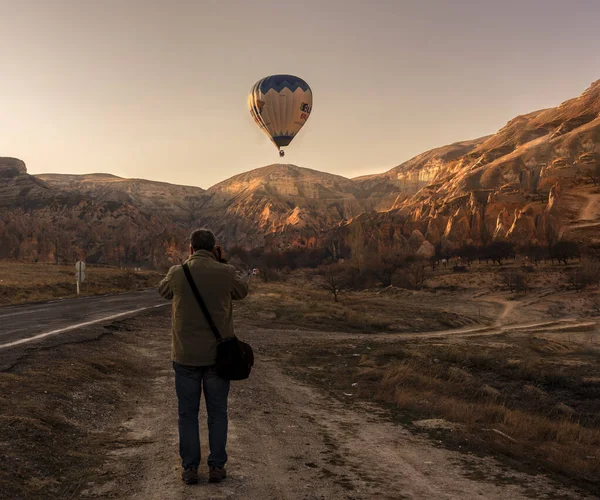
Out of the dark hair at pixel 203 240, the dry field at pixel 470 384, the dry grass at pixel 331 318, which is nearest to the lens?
the dark hair at pixel 203 240

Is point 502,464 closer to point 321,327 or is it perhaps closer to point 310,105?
point 321,327

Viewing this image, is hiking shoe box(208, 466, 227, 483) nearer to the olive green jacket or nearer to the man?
the man

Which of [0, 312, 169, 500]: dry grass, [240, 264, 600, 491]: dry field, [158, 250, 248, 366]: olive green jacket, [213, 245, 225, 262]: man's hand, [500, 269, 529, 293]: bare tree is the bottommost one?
[500, 269, 529, 293]: bare tree

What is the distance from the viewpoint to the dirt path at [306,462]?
496 cm

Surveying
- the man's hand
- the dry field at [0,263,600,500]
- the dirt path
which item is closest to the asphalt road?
the dry field at [0,263,600,500]

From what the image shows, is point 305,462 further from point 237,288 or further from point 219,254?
point 219,254

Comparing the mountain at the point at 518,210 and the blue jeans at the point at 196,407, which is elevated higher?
the mountain at the point at 518,210

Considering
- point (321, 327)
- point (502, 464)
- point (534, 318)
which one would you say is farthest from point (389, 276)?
point (502, 464)

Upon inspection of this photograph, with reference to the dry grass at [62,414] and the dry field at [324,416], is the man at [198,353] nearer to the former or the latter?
the dry field at [324,416]

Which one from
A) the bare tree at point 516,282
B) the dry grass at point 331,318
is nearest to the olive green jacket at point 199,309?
the dry grass at point 331,318

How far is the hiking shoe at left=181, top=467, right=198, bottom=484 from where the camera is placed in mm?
4897

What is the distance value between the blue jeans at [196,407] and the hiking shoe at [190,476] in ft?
0.36

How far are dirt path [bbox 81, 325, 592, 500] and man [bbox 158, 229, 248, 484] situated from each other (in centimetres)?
39

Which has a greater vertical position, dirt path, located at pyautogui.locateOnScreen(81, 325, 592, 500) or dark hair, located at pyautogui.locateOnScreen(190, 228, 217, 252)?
dark hair, located at pyautogui.locateOnScreen(190, 228, 217, 252)
